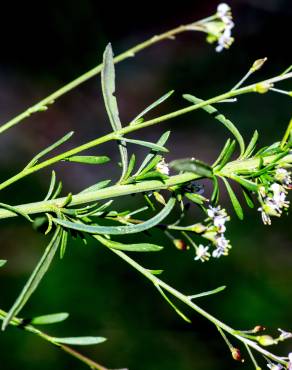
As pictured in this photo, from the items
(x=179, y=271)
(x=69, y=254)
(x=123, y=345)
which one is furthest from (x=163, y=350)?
(x=69, y=254)

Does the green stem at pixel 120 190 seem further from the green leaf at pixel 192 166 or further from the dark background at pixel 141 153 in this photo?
the dark background at pixel 141 153

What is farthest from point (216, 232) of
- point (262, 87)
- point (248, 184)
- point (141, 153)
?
point (141, 153)

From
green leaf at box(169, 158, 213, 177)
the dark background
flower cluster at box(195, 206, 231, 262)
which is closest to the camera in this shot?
green leaf at box(169, 158, 213, 177)

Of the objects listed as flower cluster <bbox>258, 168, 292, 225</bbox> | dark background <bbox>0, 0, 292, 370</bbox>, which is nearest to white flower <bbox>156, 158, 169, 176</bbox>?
flower cluster <bbox>258, 168, 292, 225</bbox>

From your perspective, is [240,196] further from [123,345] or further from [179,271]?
[123,345]

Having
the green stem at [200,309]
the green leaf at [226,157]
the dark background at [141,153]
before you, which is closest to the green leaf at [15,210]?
the green stem at [200,309]

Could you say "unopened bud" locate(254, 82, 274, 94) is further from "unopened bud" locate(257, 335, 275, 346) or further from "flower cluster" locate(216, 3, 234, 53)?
"unopened bud" locate(257, 335, 275, 346)

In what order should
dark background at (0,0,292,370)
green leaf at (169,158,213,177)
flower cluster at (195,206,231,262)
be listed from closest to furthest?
green leaf at (169,158,213,177) < flower cluster at (195,206,231,262) < dark background at (0,0,292,370)
